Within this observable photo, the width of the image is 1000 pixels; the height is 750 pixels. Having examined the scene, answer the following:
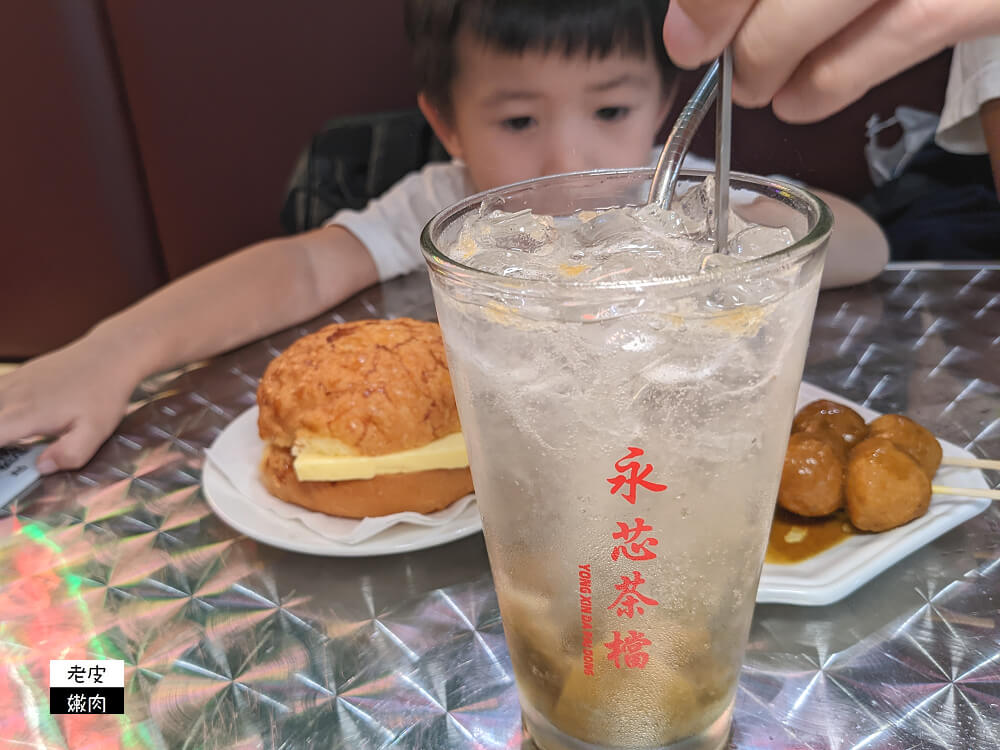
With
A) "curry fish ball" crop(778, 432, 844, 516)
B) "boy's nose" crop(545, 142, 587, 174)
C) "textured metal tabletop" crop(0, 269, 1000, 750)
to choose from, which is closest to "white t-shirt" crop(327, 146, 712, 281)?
"boy's nose" crop(545, 142, 587, 174)

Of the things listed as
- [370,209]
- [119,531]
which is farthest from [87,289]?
[119,531]

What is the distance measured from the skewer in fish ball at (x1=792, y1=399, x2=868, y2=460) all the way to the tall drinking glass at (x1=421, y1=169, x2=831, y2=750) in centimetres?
36

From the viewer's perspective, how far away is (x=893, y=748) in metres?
0.59

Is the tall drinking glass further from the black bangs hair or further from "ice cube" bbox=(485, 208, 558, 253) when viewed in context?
the black bangs hair

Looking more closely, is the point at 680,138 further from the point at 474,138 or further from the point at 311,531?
the point at 474,138

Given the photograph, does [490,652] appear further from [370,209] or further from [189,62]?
[189,62]

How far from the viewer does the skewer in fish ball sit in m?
0.85

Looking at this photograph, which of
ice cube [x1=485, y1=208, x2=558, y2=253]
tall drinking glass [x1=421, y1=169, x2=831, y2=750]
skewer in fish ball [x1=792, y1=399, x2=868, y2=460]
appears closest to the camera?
tall drinking glass [x1=421, y1=169, x2=831, y2=750]

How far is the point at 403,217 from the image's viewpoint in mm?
1737

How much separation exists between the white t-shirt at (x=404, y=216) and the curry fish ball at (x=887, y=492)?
838 mm

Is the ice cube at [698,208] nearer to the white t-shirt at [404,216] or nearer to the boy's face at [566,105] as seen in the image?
the boy's face at [566,105]

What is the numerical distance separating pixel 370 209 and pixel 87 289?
5.35 ft

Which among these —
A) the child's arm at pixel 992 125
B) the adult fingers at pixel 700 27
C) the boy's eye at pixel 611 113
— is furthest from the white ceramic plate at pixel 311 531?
the child's arm at pixel 992 125

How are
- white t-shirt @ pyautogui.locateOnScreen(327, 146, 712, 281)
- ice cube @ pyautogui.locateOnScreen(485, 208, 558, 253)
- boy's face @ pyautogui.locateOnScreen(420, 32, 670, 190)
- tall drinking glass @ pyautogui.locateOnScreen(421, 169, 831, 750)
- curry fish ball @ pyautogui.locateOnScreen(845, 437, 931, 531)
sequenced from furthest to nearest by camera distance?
1. white t-shirt @ pyautogui.locateOnScreen(327, 146, 712, 281)
2. boy's face @ pyautogui.locateOnScreen(420, 32, 670, 190)
3. curry fish ball @ pyautogui.locateOnScreen(845, 437, 931, 531)
4. ice cube @ pyautogui.locateOnScreen(485, 208, 558, 253)
5. tall drinking glass @ pyautogui.locateOnScreen(421, 169, 831, 750)
